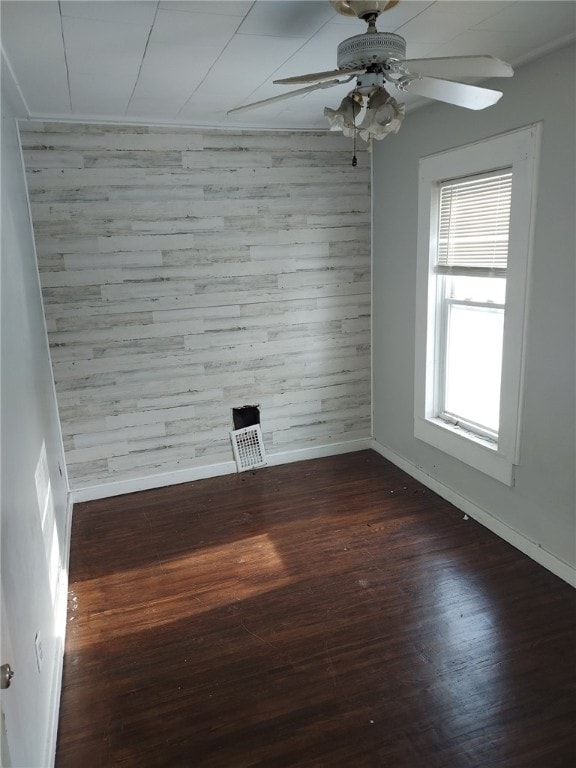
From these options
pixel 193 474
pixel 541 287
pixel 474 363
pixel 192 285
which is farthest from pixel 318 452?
pixel 541 287

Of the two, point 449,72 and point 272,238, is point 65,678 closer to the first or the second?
point 449,72

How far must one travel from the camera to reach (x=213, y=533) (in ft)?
11.5

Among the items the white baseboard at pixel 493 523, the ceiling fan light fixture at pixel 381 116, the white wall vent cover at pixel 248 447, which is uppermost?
the ceiling fan light fixture at pixel 381 116

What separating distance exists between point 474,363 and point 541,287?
0.79 metres

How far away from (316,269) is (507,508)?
2.24 meters

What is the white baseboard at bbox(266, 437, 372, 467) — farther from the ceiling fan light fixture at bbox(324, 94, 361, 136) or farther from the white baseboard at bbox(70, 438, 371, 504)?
the ceiling fan light fixture at bbox(324, 94, 361, 136)

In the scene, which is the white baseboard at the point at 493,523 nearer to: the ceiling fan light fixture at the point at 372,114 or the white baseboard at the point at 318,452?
the white baseboard at the point at 318,452

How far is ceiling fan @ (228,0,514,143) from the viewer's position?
5.54ft

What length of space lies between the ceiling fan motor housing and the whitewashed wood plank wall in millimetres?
2264

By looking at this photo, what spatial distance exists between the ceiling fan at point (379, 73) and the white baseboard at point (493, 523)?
2.31m

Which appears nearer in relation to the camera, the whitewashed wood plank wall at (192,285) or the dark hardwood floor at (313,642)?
the dark hardwood floor at (313,642)

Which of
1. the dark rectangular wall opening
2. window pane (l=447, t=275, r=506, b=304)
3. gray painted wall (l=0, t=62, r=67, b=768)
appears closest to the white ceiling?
gray painted wall (l=0, t=62, r=67, b=768)

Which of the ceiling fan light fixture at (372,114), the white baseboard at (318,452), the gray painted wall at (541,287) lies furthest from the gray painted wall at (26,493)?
the gray painted wall at (541,287)

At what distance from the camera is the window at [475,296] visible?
2861mm
